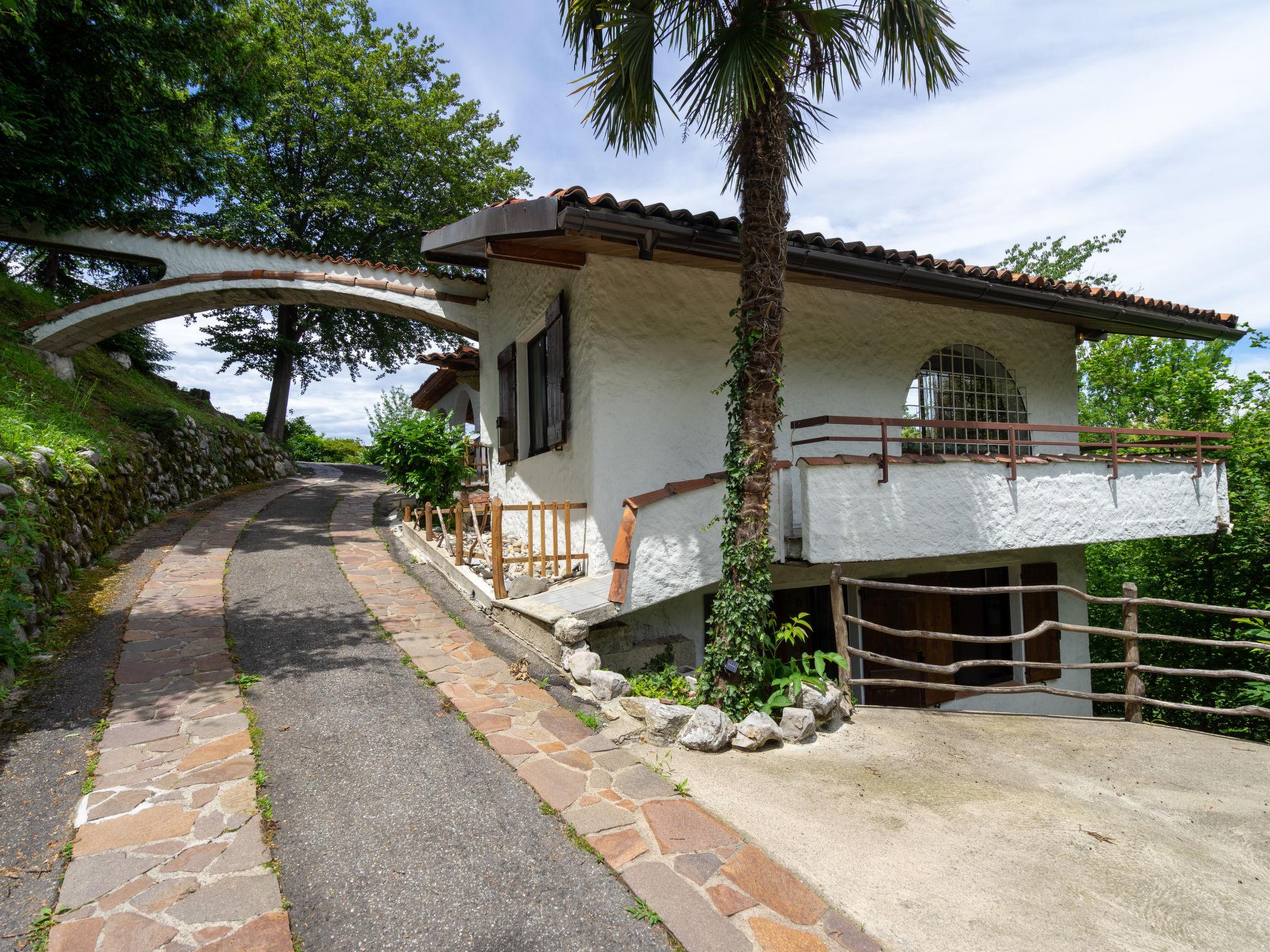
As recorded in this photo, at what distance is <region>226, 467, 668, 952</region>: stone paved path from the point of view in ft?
7.80

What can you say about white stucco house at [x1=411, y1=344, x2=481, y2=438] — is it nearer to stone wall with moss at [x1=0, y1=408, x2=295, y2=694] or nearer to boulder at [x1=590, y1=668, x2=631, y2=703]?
stone wall with moss at [x1=0, y1=408, x2=295, y2=694]

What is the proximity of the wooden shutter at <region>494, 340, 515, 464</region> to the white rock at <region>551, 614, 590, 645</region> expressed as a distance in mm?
4288

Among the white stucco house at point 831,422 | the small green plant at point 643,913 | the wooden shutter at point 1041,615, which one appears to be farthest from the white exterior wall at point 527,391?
the wooden shutter at point 1041,615

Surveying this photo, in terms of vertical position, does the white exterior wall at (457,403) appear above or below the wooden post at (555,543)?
above

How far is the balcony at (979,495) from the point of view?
17.7 ft

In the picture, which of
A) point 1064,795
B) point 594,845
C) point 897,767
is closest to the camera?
point 594,845

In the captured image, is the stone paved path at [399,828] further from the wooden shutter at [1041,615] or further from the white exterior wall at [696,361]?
the wooden shutter at [1041,615]

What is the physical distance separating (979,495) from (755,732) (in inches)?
149

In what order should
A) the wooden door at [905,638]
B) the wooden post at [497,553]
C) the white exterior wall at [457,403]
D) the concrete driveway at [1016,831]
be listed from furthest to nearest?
the white exterior wall at [457,403] < the wooden door at [905,638] < the wooden post at [497,553] < the concrete driveway at [1016,831]

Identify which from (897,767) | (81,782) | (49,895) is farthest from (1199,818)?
(81,782)

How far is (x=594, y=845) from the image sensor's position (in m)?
2.88

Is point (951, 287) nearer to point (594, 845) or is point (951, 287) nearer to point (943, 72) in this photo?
point (943, 72)

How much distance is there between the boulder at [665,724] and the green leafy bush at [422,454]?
6125 millimetres

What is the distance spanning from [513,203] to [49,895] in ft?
17.0
